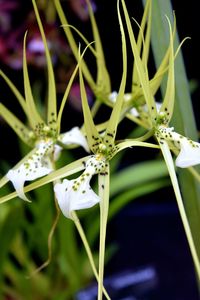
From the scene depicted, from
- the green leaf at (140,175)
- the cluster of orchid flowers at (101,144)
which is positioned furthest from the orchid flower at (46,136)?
the green leaf at (140,175)

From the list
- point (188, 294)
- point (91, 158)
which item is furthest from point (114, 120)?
point (188, 294)

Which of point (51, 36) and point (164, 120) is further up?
point (51, 36)

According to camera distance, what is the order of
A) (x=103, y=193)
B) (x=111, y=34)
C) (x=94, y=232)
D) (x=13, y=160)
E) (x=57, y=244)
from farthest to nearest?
(x=13, y=160)
(x=111, y=34)
(x=94, y=232)
(x=57, y=244)
(x=103, y=193)

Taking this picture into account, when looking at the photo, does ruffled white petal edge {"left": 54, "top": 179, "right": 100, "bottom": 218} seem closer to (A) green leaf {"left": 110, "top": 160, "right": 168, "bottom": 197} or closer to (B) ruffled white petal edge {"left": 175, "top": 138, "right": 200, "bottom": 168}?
(B) ruffled white petal edge {"left": 175, "top": 138, "right": 200, "bottom": 168}

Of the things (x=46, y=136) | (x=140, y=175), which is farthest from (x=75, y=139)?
(x=140, y=175)

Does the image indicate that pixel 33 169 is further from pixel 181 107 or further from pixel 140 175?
pixel 140 175

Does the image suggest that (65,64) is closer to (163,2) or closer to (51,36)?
(51,36)
